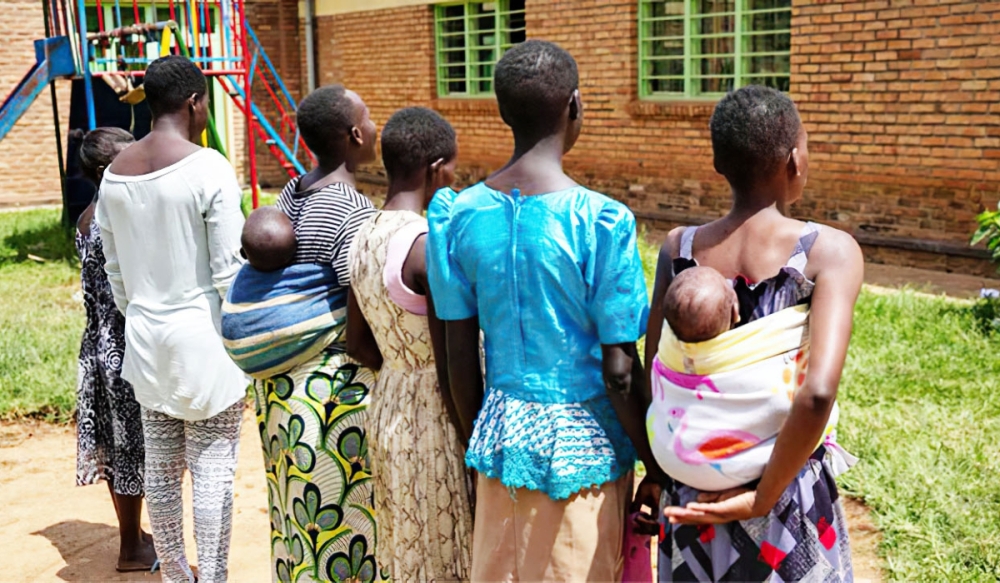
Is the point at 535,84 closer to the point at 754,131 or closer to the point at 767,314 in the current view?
the point at 754,131

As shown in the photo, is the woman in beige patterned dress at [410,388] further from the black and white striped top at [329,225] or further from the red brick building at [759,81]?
the red brick building at [759,81]

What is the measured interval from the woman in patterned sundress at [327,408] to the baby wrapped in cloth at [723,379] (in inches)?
46.5

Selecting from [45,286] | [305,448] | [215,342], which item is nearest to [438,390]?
[305,448]

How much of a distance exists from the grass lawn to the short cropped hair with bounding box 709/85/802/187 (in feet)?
7.21

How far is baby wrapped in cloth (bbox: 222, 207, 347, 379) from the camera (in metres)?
2.97

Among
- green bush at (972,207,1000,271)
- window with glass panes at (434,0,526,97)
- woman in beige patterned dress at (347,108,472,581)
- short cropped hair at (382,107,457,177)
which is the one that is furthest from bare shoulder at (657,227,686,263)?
window with glass panes at (434,0,526,97)

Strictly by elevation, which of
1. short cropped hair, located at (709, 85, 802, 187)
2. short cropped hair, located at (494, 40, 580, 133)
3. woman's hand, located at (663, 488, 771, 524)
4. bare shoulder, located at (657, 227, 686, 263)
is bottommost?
woman's hand, located at (663, 488, 771, 524)

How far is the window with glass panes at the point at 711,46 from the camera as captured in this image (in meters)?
10.4

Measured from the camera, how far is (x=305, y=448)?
307 centimetres

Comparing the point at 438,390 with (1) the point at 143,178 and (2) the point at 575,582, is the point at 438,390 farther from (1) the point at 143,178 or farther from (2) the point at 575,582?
(1) the point at 143,178

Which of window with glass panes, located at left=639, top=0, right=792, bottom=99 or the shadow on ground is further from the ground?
window with glass panes, located at left=639, top=0, right=792, bottom=99

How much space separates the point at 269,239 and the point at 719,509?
1456mm

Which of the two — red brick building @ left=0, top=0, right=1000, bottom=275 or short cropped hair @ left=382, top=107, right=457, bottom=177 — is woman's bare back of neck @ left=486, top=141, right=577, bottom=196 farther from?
red brick building @ left=0, top=0, right=1000, bottom=275

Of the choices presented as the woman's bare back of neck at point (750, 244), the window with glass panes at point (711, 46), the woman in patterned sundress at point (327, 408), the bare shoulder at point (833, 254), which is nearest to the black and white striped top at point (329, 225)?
the woman in patterned sundress at point (327, 408)
